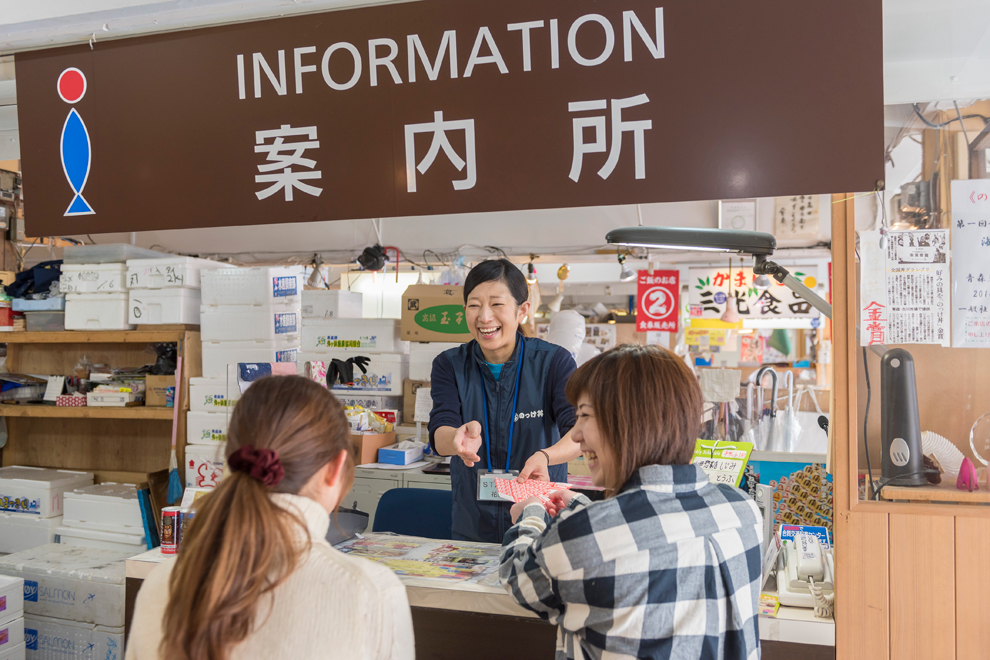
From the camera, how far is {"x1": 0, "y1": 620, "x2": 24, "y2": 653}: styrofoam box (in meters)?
2.86

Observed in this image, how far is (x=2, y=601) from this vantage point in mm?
2859

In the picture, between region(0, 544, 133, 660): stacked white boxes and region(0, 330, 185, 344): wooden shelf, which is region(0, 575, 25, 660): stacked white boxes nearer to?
region(0, 544, 133, 660): stacked white boxes

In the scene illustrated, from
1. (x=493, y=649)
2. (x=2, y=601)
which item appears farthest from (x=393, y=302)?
(x=493, y=649)

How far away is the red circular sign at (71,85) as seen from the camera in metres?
2.05

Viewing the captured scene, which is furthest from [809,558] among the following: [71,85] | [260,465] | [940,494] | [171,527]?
[71,85]

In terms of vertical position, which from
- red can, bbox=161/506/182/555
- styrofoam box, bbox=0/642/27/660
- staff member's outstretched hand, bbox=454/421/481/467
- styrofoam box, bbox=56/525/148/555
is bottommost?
styrofoam box, bbox=0/642/27/660

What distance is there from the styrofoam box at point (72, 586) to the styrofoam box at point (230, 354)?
1.22m

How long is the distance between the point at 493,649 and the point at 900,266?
143 centimetres

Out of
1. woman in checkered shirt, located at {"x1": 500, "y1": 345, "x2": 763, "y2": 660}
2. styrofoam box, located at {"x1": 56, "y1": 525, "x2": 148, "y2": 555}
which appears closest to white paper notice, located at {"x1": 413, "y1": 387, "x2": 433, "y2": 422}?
styrofoam box, located at {"x1": 56, "y1": 525, "x2": 148, "y2": 555}

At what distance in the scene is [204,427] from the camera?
13.7ft

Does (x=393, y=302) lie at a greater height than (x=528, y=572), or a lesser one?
greater

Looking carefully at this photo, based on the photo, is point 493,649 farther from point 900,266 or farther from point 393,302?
point 393,302

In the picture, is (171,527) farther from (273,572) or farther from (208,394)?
(208,394)

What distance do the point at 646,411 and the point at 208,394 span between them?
12.0 ft
